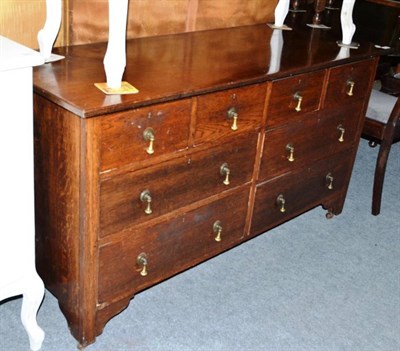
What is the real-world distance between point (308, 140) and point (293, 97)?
0.29 meters

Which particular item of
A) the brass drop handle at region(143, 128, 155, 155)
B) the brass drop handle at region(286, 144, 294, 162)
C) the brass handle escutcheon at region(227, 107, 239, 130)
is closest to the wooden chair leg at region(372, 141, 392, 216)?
the brass drop handle at region(286, 144, 294, 162)

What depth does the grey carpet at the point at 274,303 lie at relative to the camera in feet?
7.11

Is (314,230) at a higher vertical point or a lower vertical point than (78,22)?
lower

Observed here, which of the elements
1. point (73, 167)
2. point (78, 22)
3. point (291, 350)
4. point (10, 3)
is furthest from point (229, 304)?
Answer: point (10, 3)

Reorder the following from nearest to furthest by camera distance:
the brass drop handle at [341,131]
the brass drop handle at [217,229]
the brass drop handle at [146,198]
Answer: the brass drop handle at [146,198] → the brass drop handle at [217,229] → the brass drop handle at [341,131]

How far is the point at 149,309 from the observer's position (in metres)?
2.29

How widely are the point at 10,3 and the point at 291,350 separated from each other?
1546mm

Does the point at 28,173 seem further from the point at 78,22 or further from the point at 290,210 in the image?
the point at 290,210

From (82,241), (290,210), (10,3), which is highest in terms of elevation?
(10,3)

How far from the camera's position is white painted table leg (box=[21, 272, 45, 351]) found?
6.33 feet

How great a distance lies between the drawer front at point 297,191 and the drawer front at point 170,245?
12 cm

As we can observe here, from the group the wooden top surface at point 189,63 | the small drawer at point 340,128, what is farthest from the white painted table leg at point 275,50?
the small drawer at point 340,128

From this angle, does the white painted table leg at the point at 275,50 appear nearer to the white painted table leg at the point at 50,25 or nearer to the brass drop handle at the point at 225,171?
the brass drop handle at the point at 225,171

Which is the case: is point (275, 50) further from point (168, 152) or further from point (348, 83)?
point (168, 152)
